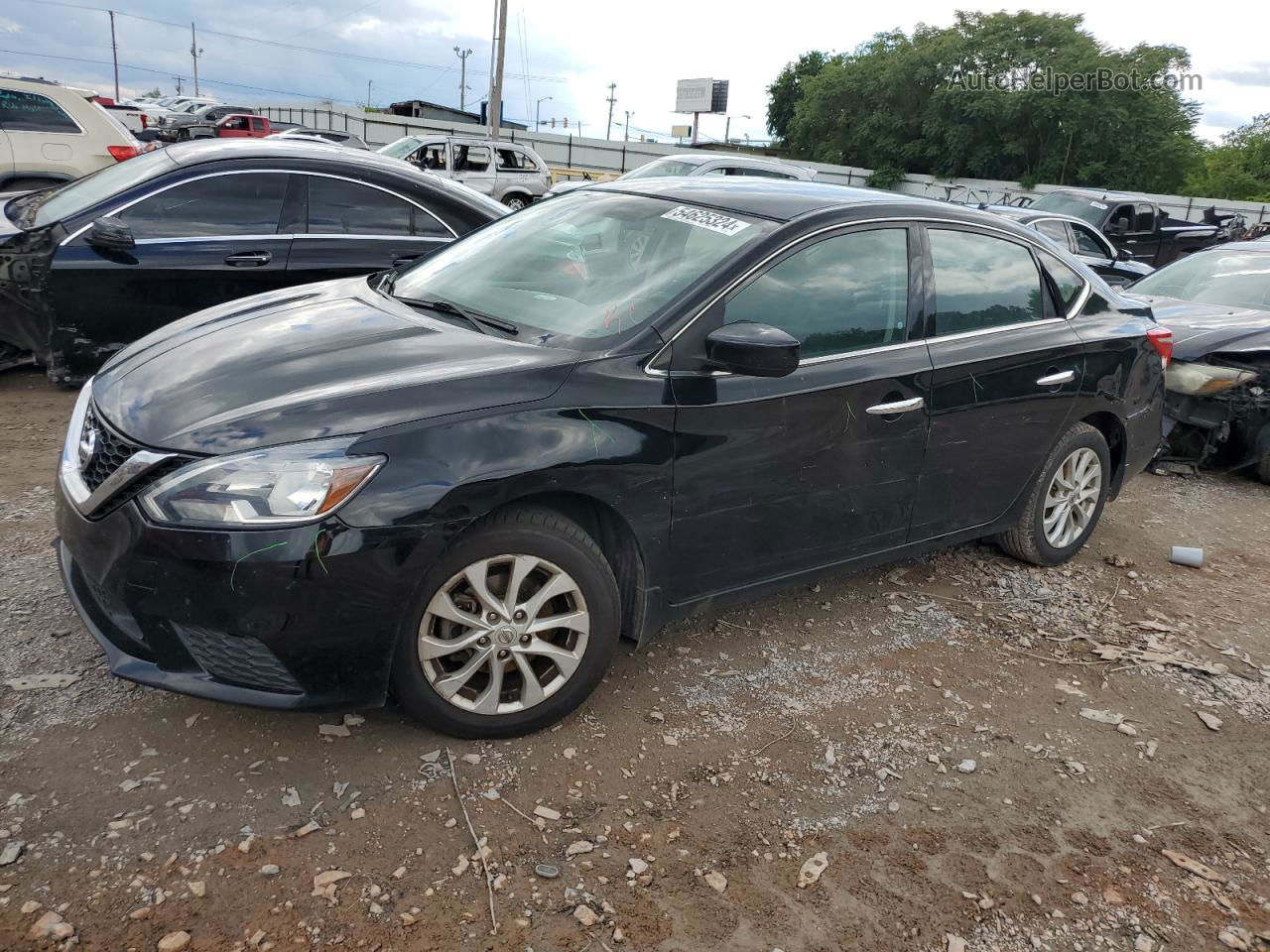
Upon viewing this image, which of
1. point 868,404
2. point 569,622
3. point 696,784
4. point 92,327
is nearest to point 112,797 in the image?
point 569,622

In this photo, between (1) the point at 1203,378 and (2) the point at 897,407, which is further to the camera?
(1) the point at 1203,378

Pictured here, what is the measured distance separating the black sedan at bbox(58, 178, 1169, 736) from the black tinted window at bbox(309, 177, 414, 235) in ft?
7.09

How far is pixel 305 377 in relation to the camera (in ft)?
9.41

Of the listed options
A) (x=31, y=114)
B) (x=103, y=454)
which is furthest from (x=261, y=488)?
(x=31, y=114)

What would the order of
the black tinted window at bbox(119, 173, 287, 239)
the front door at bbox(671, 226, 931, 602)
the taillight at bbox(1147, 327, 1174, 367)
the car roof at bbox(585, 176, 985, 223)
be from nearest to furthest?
the front door at bbox(671, 226, 931, 602) < the car roof at bbox(585, 176, 985, 223) < the taillight at bbox(1147, 327, 1174, 367) < the black tinted window at bbox(119, 173, 287, 239)

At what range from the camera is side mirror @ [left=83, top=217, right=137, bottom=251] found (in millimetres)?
5414

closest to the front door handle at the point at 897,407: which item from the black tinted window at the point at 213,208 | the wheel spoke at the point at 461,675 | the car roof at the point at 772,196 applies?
the car roof at the point at 772,196

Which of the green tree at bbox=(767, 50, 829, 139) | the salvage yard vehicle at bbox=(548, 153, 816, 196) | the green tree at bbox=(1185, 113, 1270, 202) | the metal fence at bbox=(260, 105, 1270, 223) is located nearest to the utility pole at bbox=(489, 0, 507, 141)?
the metal fence at bbox=(260, 105, 1270, 223)

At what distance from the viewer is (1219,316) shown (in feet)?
22.7

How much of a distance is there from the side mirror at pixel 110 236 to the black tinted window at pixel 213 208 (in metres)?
0.15

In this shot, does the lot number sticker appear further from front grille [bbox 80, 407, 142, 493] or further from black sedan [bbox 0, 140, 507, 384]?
black sedan [bbox 0, 140, 507, 384]

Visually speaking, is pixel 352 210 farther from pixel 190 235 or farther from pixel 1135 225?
pixel 1135 225

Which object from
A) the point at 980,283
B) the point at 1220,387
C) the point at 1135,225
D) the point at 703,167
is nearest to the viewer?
the point at 980,283

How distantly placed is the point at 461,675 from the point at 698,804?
2.57ft
